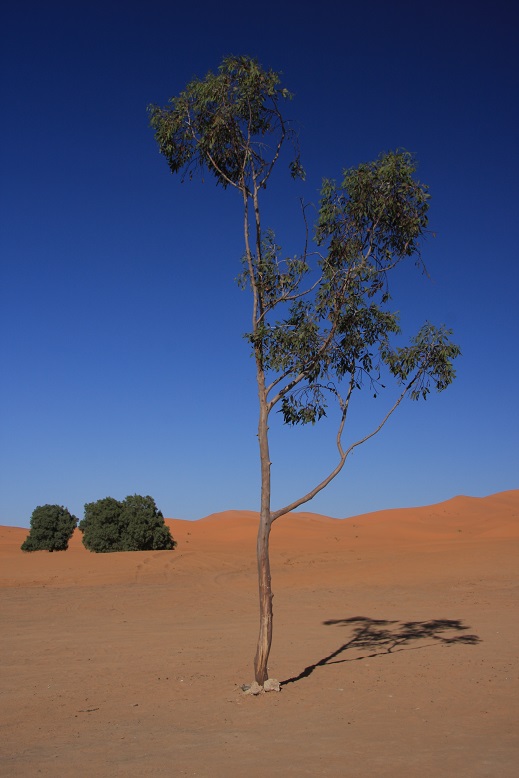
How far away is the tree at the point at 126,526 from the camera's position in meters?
32.2

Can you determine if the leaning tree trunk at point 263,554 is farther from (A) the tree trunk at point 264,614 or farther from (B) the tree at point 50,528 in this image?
(B) the tree at point 50,528

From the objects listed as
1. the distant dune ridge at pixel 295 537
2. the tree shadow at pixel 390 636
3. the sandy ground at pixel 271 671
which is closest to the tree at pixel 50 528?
the distant dune ridge at pixel 295 537

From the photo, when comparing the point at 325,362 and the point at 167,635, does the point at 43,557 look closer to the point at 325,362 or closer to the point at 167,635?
the point at 167,635

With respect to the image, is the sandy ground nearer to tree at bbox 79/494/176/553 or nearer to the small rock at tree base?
the small rock at tree base

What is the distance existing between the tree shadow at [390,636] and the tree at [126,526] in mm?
17334

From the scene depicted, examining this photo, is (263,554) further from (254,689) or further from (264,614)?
(254,689)

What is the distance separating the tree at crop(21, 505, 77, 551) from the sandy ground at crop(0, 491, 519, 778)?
346 inches

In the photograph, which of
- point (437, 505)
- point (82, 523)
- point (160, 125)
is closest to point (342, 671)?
point (160, 125)

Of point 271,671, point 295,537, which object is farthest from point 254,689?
point 295,537

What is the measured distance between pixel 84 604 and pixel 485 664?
12141 mm

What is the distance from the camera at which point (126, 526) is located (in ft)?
107

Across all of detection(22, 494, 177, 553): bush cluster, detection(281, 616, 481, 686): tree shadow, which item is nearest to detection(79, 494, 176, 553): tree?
detection(22, 494, 177, 553): bush cluster

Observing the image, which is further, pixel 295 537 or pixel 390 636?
pixel 295 537

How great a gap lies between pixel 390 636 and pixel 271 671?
4230 mm
